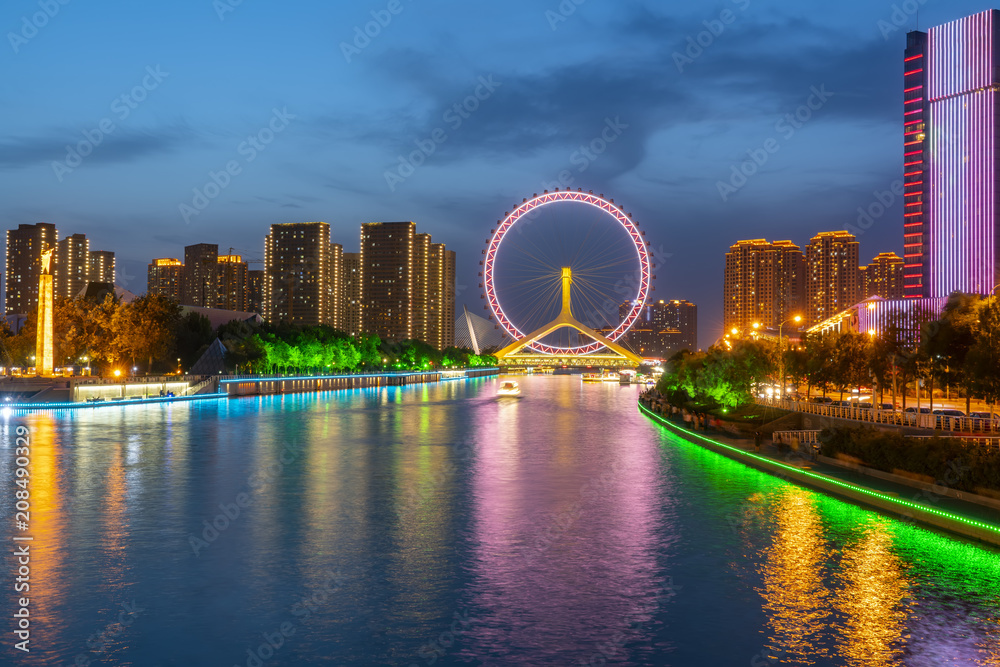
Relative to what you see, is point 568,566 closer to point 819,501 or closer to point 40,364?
point 819,501

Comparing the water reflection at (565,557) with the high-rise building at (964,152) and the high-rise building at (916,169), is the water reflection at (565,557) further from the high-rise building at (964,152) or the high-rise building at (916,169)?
the high-rise building at (916,169)

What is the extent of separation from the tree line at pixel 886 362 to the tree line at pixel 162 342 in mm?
46913

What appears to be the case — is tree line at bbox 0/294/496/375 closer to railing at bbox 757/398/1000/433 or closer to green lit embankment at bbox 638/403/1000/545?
railing at bbox 757/398/1000/433

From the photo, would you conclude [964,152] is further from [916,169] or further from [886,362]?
[886,362]

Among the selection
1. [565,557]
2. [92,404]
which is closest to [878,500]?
[565,557]

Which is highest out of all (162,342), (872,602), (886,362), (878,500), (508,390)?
(162,342)

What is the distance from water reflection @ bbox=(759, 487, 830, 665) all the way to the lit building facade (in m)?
132

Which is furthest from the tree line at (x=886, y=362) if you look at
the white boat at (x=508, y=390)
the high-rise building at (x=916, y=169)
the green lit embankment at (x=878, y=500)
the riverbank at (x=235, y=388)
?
the high-rise building at (x=916, y=169)

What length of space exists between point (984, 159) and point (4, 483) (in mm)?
142969

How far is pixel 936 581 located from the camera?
13555mm

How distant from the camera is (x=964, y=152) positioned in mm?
137125

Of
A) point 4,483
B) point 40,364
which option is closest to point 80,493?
point 4,483

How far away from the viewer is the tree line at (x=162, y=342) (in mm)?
81188

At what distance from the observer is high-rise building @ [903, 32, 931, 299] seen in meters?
142
